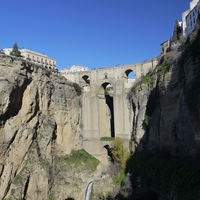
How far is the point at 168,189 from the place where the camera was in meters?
20.4

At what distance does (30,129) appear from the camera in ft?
97.6

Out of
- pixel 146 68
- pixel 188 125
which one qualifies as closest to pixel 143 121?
pixel 146 68

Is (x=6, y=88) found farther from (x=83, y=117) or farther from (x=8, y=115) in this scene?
(x=83, y=117)

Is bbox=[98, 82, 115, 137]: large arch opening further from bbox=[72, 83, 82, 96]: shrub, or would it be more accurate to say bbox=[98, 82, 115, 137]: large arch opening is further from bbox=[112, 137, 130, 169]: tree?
bbox=[112, 137, 130, 169]: tree

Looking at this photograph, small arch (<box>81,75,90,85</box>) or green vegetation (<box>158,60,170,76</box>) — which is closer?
green vegetation (<box>158,60,170,76</box>)

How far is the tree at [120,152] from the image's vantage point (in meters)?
35.1

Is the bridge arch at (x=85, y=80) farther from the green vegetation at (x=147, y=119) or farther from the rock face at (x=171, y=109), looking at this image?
the green vegetation at (x=147, y=119)

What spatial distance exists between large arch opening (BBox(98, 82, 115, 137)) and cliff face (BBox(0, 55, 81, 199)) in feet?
20.0

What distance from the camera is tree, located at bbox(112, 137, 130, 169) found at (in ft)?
115

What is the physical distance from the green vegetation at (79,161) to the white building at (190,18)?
19.7 metres

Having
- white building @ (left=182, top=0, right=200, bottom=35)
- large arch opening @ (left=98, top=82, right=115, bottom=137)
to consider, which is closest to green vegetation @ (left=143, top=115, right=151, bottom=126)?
large arch opening @ (left=98, top=82, right=115, bottom=137)

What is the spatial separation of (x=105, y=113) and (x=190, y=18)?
16.7 metres

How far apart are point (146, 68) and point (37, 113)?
16.1 meters

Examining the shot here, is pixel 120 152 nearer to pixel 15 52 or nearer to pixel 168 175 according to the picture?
pixel 168 175
